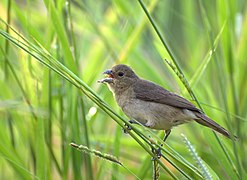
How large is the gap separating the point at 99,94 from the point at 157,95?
0.32m

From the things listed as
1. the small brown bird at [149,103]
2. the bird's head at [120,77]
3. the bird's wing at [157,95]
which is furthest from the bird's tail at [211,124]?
the bird's head at [120,77]

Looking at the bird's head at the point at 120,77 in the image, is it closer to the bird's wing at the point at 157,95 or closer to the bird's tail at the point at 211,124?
the bird's wing at the point at 157,95

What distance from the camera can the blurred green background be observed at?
262 cm

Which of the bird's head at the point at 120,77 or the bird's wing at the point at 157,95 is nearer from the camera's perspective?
the bird's wing at the point at 157,95

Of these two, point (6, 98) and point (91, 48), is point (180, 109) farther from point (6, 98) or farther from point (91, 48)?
point (91, 48)

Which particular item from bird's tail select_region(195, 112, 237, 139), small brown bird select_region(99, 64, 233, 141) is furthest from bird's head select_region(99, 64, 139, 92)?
bird's tail select_region(195, 112, 237, 139)

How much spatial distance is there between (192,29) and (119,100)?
1.46 meters

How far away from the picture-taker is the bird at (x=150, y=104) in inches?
111

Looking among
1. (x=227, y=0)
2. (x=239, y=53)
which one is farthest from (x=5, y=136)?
(x=239, y=53)

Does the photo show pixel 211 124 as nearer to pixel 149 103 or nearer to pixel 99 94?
pixel 149 103

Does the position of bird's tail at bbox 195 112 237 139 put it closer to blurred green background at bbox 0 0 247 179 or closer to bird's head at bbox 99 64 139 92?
blurred green background at bbox 0 0 247 179

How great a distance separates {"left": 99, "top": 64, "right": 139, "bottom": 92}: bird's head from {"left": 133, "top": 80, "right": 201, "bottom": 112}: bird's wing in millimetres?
52

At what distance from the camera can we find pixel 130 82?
3.17m

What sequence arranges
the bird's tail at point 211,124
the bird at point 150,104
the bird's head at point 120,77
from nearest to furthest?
the bird's tail at point 211,124 < the bird at point 150,104 < the bird's head at point 120,77
